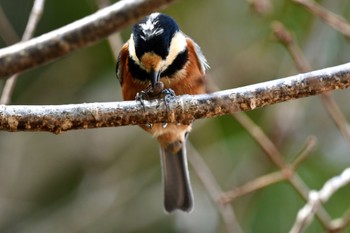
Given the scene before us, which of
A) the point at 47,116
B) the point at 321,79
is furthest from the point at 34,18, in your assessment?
the point at 321,79

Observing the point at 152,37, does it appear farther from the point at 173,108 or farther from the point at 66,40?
the point at 173,108

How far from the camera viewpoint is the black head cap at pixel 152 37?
229 centimetres

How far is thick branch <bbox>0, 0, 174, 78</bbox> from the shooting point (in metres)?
2.27

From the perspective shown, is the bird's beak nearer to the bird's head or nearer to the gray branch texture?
the bird's head

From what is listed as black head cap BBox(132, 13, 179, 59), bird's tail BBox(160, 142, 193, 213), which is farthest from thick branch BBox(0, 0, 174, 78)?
bird's tail BBox(160, 142, 193, 213)

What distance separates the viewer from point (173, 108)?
6.40 feet

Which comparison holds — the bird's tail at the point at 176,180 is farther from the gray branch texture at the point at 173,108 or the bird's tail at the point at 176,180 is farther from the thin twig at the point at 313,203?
the gray branch texture at the point at 173,108

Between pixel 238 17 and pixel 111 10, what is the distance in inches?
81.6

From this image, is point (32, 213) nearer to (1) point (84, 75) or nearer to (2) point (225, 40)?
(1) point (84, 75)

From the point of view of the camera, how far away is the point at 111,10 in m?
2.29

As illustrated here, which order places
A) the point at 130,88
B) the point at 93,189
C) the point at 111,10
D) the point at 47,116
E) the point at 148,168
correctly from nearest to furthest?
the point at 47,116
the point at 111,10
the point at 130,88
the point at 93,189
the point at 148,168

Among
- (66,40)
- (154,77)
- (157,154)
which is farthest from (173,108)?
(157,154)

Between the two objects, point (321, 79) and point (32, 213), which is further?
point (32, 213)

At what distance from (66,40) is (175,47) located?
17.2 inches
